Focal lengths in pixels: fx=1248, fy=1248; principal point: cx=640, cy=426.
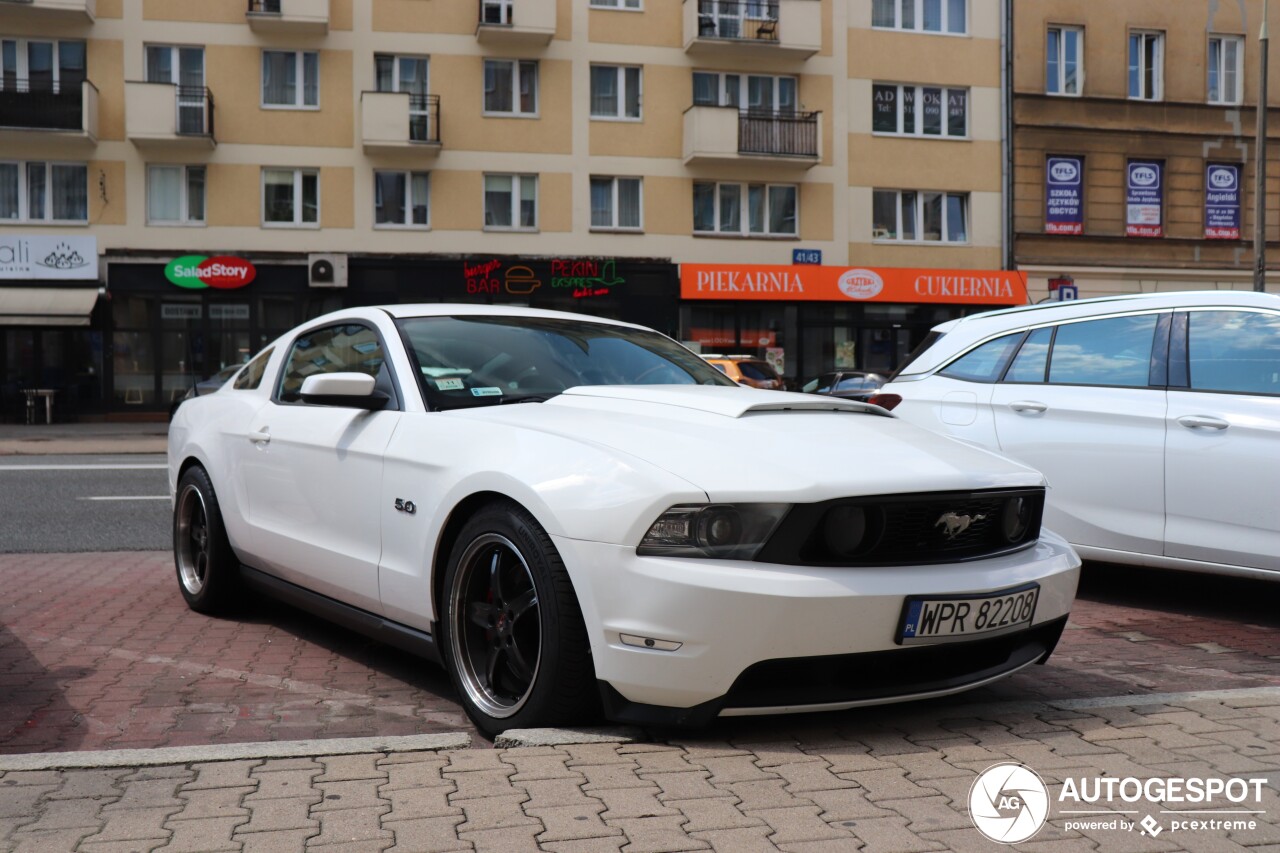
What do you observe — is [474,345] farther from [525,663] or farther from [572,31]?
[572,31]

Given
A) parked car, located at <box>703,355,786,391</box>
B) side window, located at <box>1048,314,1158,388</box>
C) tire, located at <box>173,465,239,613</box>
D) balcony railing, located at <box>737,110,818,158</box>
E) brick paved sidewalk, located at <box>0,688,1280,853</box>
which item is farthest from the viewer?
balcony railing, located at <box>737,110,818,158</box>

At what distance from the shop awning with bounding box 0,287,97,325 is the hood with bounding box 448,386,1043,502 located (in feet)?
82.7

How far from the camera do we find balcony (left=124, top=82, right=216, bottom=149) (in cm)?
2708

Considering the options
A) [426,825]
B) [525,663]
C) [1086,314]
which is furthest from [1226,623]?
[426,825]

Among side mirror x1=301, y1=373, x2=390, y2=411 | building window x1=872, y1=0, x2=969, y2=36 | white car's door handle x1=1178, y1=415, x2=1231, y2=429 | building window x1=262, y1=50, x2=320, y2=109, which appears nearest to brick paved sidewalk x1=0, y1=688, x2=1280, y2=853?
side mirror x1=301, y1=373, x2=390, y2=411

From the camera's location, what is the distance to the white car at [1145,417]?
5.57 meters

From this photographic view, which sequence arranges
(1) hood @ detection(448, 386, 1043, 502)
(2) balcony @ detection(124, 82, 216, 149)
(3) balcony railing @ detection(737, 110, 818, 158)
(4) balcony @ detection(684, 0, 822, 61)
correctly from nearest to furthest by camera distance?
(1) hood @ detection(448, 386, 1043, 502) → (2) balcony @ detection(124, 82, 216, 149) → (4) balcony @ detection(684, 0, 822, 61) → (3) balcony railing @ detection(737, 110, 818, 158)

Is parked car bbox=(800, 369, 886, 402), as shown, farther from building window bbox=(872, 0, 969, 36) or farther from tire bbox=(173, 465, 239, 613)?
building window bbox=(872, 0, 969, 36)

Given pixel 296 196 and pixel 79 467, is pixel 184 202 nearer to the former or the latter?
pixel 296 196

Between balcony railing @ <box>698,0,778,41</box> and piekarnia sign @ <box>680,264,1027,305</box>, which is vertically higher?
balcony railing @ <box>698,0,778,41</box>

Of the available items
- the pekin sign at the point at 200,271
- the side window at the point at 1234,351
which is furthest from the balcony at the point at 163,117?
the side window at the point at 1234,351

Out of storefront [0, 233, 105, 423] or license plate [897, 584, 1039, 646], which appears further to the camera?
storefront [0, 233, 105, 423]

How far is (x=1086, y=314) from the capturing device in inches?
258

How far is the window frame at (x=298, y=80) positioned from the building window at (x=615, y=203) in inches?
263
